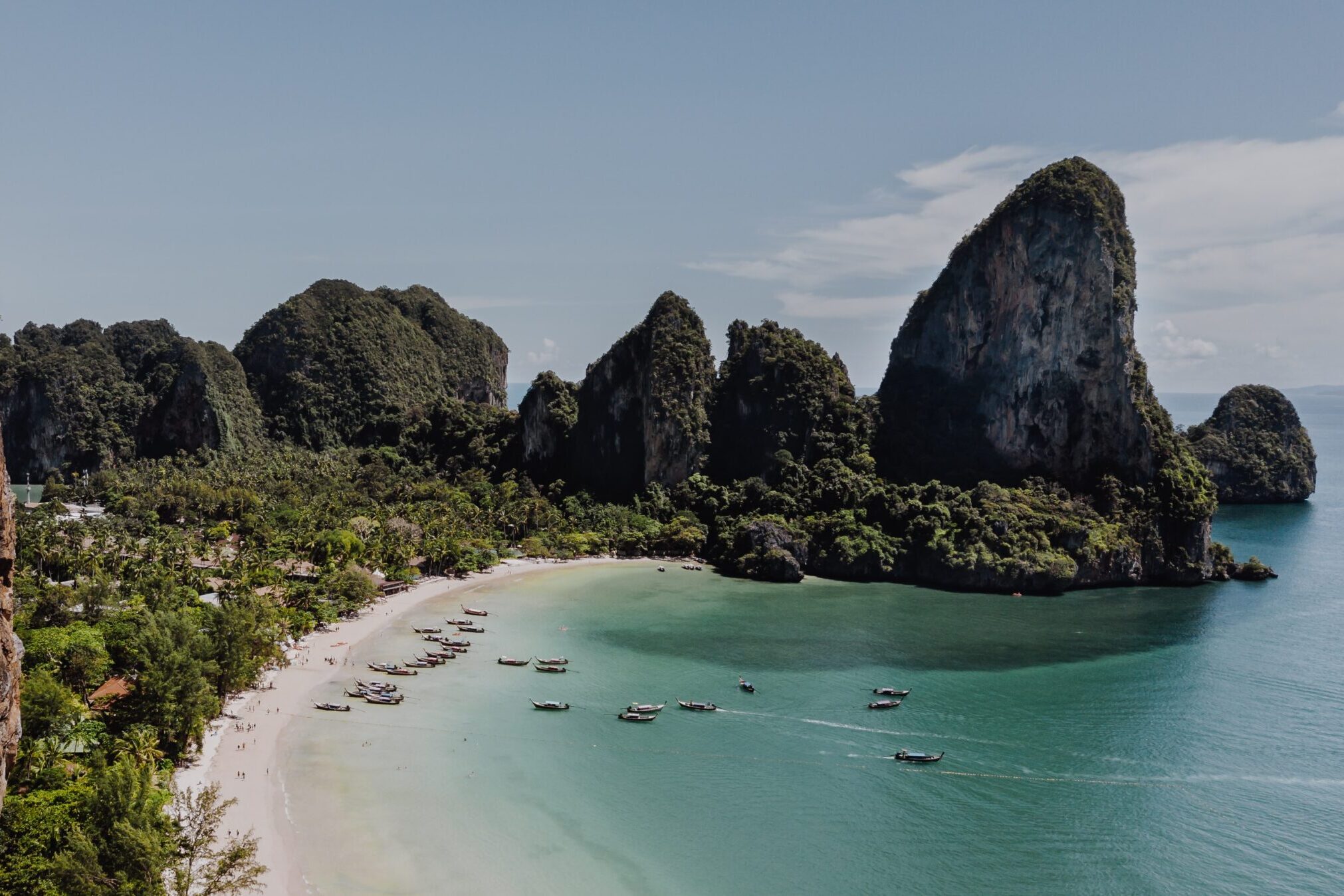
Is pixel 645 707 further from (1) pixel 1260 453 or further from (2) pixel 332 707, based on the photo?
(1) pixel 1260 453

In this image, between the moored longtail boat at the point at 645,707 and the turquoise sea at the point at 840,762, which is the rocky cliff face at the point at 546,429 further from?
the moored longtail boat at the point at 645,707

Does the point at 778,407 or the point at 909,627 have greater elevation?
the point at 778,407

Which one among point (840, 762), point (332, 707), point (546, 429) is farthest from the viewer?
point (546, 429)

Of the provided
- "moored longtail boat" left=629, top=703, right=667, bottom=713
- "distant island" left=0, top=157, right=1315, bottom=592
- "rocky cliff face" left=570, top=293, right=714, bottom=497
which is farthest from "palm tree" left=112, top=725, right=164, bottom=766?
"rocky cliff face" left=570, top=293, right=714, bottom=497

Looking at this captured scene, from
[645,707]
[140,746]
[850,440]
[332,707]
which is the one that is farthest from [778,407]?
[140,746]

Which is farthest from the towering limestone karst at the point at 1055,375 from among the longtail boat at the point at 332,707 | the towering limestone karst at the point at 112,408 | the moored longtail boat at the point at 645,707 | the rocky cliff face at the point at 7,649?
the towering limestone karst at the point at 112,408

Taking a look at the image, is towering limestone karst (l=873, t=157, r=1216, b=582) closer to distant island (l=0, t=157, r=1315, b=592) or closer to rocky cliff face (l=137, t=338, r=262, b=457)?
distant island (l=0, t=157, r=1315, b=592)
